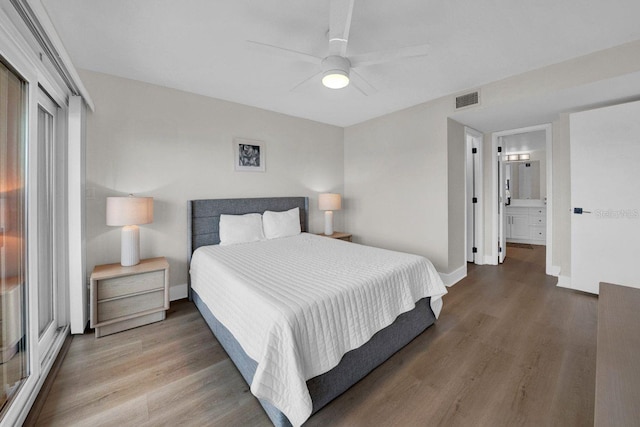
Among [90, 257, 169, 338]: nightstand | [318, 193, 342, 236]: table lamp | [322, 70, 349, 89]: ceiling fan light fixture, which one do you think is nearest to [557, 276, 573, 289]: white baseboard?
[318, 193, 342, 236]: table lamp

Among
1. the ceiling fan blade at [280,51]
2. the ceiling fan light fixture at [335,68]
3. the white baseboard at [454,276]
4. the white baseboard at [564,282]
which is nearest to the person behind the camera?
the ceiling fan blade at [280,51]

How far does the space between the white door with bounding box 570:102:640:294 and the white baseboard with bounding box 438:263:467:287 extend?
3.77 ft

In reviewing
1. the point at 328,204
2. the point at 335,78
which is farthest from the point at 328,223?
the point at 335,78

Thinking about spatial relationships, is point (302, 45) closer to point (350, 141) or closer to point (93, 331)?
point (350, 141)

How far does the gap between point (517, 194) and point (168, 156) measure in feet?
25.3

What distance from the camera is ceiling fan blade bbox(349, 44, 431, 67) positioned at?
5.96ft

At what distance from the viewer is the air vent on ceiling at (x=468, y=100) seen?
307cm

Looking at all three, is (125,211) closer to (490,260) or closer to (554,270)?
(490,260)

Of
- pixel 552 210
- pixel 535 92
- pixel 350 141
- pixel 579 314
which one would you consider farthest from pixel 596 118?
pixel 350 141

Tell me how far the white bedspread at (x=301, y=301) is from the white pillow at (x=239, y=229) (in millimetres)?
424

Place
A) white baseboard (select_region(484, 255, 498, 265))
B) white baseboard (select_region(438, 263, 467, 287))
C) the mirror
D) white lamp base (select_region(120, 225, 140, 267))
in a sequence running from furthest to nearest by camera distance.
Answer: the mirror, white baseboard (select_region(484, 255, 498, 265)), white baseboard (select_region(438, 263, 467, 287)), white lamp base (select_region(120, 225, 140, 267))

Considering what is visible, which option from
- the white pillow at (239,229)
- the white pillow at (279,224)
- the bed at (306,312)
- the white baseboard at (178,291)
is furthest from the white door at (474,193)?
the white baseboard at (178,291)

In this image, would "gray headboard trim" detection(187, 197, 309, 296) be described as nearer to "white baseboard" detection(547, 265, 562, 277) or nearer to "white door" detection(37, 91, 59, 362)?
"white door" detection(37, 91, 59, 362)

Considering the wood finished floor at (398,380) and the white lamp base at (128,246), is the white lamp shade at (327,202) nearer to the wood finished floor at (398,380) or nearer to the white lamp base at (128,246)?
the wood finished floor at (398,380)
